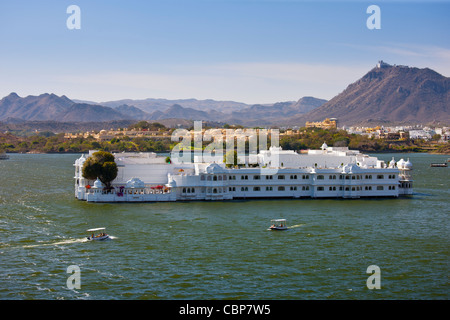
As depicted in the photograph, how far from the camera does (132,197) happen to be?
177ft

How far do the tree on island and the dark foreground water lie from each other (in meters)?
3.09

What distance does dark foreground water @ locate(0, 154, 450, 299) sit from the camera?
94.3 ft

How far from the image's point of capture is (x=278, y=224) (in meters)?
43.0

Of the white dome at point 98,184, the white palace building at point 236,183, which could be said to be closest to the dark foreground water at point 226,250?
the white dome at point 98,184

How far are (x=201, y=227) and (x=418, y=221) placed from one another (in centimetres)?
1824

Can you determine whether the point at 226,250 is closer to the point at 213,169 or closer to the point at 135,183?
the point at 213,169

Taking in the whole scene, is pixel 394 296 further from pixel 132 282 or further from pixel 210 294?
pixel 132 282

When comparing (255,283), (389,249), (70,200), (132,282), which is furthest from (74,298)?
(70,200)

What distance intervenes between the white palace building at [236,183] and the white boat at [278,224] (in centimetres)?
1268

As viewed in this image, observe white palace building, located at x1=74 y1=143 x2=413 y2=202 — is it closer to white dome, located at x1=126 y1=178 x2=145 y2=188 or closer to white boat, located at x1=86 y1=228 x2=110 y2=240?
white dome, located at x1=126 y1=178 x2=145 y2=188

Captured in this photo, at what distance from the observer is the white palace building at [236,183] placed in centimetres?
5472

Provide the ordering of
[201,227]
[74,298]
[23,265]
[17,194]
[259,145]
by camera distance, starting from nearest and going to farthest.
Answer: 1. [74,298]
2. [23,265]
3. [201,227]
4. [17,194]
5. [259,145]

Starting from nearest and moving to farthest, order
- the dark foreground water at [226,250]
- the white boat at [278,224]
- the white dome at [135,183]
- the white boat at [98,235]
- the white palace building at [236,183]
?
the dark foreground water at [226,250]
the white boat at [98,235]
the white boat at [278,224]
the white dome at [135,183]
the white palace building at [236,183]

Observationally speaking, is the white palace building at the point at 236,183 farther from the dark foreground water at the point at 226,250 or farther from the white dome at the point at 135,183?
the dark foreground water at the point at 226,250
